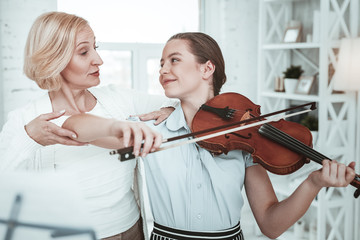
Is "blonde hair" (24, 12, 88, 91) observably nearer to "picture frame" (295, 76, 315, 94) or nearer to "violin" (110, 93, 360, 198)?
"violin" (110, 93, 360, 198)

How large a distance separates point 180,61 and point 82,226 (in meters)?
1.07

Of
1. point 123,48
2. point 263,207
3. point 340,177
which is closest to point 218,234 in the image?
point 263,207

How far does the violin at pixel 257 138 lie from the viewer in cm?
135

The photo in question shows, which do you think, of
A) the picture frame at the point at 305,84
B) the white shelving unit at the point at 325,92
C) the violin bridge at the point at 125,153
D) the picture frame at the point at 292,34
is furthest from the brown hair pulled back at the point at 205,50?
the picture frame at the point at 292,34

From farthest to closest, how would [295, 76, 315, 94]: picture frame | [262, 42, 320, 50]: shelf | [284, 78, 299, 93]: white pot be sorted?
[284, 78, 299, 93]: white pot < [295, 76, 315, 94]: picture frame < [262, 42, 320, 50]: shelf

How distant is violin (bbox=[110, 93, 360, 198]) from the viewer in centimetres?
135

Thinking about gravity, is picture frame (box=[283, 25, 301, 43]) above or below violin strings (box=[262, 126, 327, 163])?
above

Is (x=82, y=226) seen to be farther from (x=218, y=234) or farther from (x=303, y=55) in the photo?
(x=303, y=55)

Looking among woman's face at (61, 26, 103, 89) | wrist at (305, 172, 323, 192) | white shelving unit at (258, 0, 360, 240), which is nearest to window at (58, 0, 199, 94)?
white shelving unit at (258, 0, 360, 240)

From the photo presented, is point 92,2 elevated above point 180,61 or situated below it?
above

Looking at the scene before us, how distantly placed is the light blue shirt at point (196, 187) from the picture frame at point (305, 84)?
1.78 meters

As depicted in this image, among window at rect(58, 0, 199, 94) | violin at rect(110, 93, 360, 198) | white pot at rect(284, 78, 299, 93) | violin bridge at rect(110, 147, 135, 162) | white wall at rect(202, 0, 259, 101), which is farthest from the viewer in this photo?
white wall at rect(202, 0, 259, 101)

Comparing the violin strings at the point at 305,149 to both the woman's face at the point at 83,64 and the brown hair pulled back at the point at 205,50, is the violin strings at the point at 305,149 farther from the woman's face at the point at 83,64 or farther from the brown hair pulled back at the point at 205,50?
the woman's face at the point at 83,64

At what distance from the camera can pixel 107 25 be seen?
3355mm
